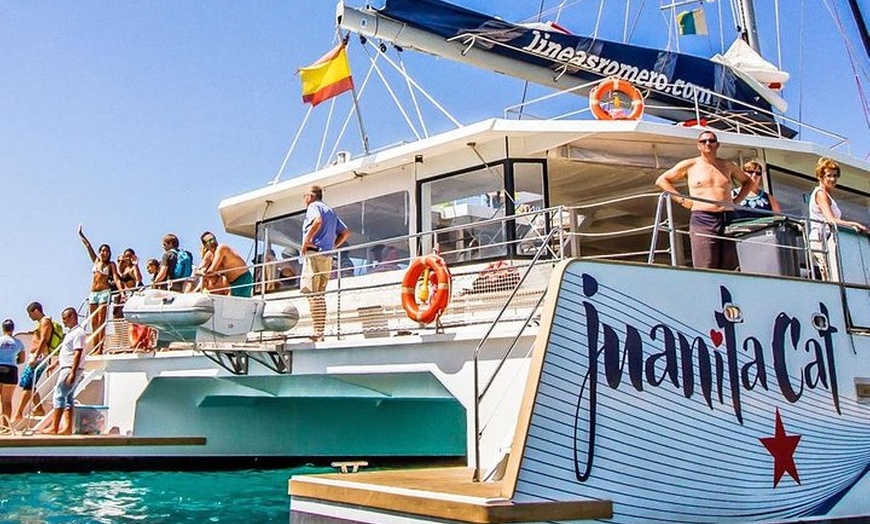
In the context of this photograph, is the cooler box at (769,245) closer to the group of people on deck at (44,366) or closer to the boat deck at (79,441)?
the boat deck at (79,441)

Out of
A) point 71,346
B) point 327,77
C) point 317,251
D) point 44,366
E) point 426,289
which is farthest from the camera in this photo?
point 44,366

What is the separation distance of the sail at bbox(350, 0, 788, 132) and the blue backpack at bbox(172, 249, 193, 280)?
359cm

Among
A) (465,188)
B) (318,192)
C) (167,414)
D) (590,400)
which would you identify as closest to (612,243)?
(465,188)

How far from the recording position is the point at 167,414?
10.4m

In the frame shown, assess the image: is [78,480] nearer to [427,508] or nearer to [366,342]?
[366,342]

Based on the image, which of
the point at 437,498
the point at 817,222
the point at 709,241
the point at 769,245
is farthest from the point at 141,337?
the point at 817,222

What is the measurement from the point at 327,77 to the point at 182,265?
323 cm

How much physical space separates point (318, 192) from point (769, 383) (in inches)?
203

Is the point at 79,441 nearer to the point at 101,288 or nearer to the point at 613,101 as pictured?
the point at 101,288

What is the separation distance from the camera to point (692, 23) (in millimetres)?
14016

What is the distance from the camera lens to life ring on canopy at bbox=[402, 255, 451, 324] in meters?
6.73

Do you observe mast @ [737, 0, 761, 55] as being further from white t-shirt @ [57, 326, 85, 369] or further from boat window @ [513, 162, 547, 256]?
white t-shirt @ [57, 326, 85, 369]

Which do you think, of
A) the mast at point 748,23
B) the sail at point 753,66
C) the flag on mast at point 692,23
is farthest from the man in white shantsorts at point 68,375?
the mast at point 748,23

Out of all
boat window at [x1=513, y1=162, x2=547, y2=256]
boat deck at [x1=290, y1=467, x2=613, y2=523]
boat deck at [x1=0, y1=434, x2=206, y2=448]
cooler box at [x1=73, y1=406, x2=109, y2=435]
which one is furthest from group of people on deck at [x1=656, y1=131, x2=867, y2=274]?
cooler box at [x1=73, y1=406, x2=109, y2=435]
